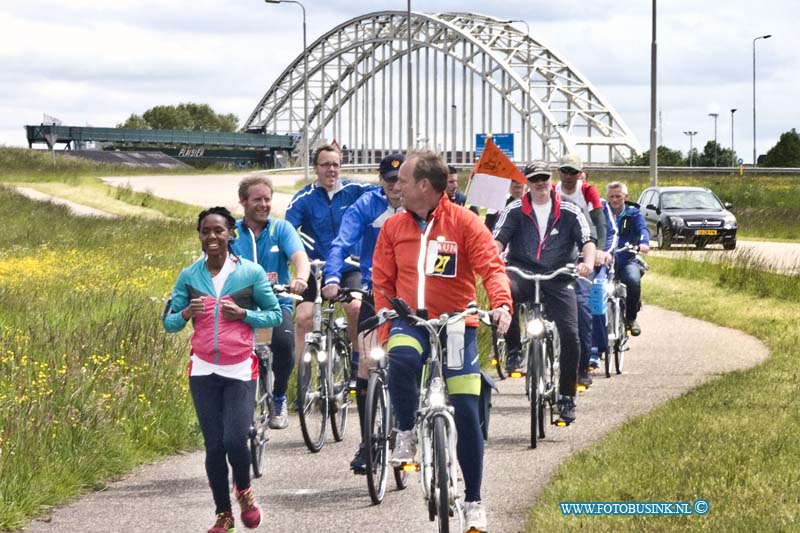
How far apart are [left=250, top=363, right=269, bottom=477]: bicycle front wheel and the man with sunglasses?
2.73m

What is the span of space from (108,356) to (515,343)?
2.97 m

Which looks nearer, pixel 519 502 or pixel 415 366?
pixel 415 366

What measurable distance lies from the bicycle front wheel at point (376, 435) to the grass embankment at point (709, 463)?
0.82m

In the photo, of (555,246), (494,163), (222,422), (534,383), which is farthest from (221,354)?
(494,163)

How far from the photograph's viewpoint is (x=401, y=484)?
7.50 metres

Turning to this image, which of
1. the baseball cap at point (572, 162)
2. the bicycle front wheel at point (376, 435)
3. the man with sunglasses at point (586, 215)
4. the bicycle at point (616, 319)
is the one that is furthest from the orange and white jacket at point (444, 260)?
the bicycle at point (616, 319)

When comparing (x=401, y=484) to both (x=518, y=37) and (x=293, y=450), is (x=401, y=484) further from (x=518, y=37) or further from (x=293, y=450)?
(x=518, y=37)

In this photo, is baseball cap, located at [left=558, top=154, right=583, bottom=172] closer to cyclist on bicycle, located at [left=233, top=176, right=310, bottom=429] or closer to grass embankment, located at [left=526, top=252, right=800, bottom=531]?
grass embankment, located at [left=526, top=252, right=800, bottom=531]

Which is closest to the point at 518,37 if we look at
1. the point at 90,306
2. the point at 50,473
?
the point at 90,306

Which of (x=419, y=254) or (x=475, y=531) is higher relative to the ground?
(x=419, y=254)

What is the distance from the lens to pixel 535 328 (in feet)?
29.5

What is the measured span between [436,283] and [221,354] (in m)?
0.99

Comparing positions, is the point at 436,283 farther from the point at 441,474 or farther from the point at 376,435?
the point at 376,435

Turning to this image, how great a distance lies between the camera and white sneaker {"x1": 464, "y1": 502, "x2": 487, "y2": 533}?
589 centimetres
